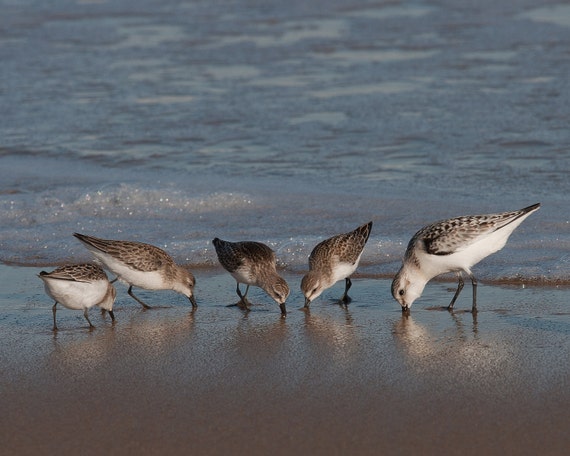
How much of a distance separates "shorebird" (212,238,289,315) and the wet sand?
17 centimetres

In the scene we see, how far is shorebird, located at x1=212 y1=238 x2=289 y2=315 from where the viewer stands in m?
8.19

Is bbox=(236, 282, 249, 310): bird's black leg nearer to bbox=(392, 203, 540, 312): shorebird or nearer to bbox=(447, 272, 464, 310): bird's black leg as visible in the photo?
bbox=(392, 203, 540, 312): shorebird

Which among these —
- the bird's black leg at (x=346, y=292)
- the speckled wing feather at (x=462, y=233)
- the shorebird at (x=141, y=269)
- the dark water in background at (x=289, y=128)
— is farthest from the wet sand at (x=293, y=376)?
the dark water in background at (x=289, y=128)

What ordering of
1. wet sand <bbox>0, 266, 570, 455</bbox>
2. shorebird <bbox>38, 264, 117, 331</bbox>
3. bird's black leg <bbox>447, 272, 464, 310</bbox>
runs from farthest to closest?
bird's black leg <bbox>447, 272, 464, 310</bbox>
shorebird <bbox>38, 264, 117, 331</bbox>
wet sand <bbox>0, 266, 570, 455</bbox>

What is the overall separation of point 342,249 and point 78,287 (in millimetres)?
2132

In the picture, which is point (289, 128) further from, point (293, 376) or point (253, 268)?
point (293, 376)

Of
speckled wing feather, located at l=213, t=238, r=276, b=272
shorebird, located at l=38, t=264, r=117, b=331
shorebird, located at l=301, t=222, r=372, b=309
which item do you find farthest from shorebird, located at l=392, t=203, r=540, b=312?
shorebird, located at l=38, t=264, r=117, b=331

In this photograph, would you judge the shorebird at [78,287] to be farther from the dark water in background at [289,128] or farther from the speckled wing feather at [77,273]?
the dark water in background at [289,128]

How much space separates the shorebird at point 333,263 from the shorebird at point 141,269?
0.93 metres

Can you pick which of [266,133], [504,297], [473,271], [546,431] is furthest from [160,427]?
[266,133]

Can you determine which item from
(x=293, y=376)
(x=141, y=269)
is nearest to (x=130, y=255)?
(x=141, y=269)

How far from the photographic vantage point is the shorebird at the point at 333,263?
826 cm

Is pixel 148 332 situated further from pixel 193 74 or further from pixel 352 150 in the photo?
pixel 193 74

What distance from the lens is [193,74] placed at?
62.4 ft
